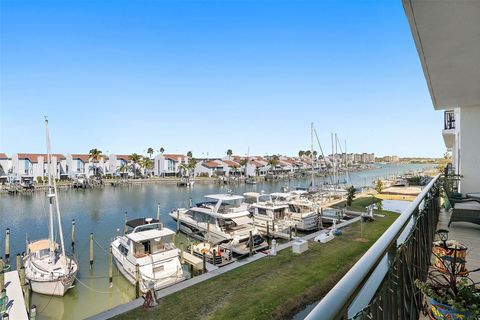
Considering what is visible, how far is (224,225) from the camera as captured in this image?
19.8 meters

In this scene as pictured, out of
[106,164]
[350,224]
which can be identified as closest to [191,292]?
[350,224]

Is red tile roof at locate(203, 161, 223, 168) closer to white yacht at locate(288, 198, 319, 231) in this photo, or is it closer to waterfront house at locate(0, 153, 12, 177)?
waterfront house at locate(0, 153, 12, 177)

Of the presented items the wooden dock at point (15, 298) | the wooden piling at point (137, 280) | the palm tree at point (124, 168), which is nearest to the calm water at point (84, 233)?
the wooden dock at point (15, 298)

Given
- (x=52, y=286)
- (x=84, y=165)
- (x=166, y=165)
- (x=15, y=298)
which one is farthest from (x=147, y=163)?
(x=15, y=298)

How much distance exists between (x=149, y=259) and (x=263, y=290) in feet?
19.8

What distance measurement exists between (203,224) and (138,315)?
41.4 ft

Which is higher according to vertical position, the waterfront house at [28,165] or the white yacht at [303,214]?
the waterfront house at [28,165]

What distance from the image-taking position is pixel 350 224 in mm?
20031

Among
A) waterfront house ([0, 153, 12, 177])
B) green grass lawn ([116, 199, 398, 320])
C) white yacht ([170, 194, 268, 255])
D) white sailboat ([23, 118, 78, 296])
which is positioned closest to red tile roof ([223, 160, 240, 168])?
waterfront house ([0, 153, 12, 177])

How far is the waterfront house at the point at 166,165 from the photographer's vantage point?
85.6m

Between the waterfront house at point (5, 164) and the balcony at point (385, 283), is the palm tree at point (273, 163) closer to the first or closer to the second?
the waterfront house at point (5, 164)

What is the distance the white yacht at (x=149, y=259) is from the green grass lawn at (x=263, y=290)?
122 inches

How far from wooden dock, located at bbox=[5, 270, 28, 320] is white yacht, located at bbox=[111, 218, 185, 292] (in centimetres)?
414

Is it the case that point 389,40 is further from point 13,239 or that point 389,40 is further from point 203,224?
point 13,239
